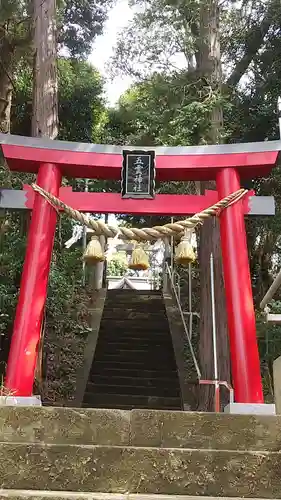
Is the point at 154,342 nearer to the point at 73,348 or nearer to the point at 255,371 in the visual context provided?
the point at 73,348

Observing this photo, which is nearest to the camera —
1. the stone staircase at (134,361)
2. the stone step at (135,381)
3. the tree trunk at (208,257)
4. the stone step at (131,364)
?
the tree trunk at (208,257)

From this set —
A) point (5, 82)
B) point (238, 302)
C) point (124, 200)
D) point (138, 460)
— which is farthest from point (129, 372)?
point (138, 460)

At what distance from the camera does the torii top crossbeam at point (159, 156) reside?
5195 millimetres

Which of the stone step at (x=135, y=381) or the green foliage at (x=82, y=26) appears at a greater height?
the green foliage at (x=82, y=26)

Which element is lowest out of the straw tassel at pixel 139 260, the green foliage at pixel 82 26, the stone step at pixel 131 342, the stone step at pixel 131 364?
the stone step at pixel 131 364

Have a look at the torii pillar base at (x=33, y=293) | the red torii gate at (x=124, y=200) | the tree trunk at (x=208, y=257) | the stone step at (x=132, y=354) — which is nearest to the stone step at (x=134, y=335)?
the stone step at (x=132, y=354)

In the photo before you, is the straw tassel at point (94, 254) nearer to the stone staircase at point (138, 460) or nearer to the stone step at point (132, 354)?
the stone staircase at point (138, 460)

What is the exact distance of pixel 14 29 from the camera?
307 inches

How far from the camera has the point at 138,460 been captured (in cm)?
274

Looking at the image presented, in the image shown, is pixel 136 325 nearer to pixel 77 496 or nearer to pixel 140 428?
pixel 140 428

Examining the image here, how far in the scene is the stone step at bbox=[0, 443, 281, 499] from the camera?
2.69 m

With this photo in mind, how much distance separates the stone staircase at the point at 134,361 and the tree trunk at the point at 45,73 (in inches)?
146

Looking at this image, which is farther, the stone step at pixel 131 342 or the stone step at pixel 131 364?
the stone step at pixel 131 342

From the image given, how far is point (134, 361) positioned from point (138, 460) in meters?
5.75
